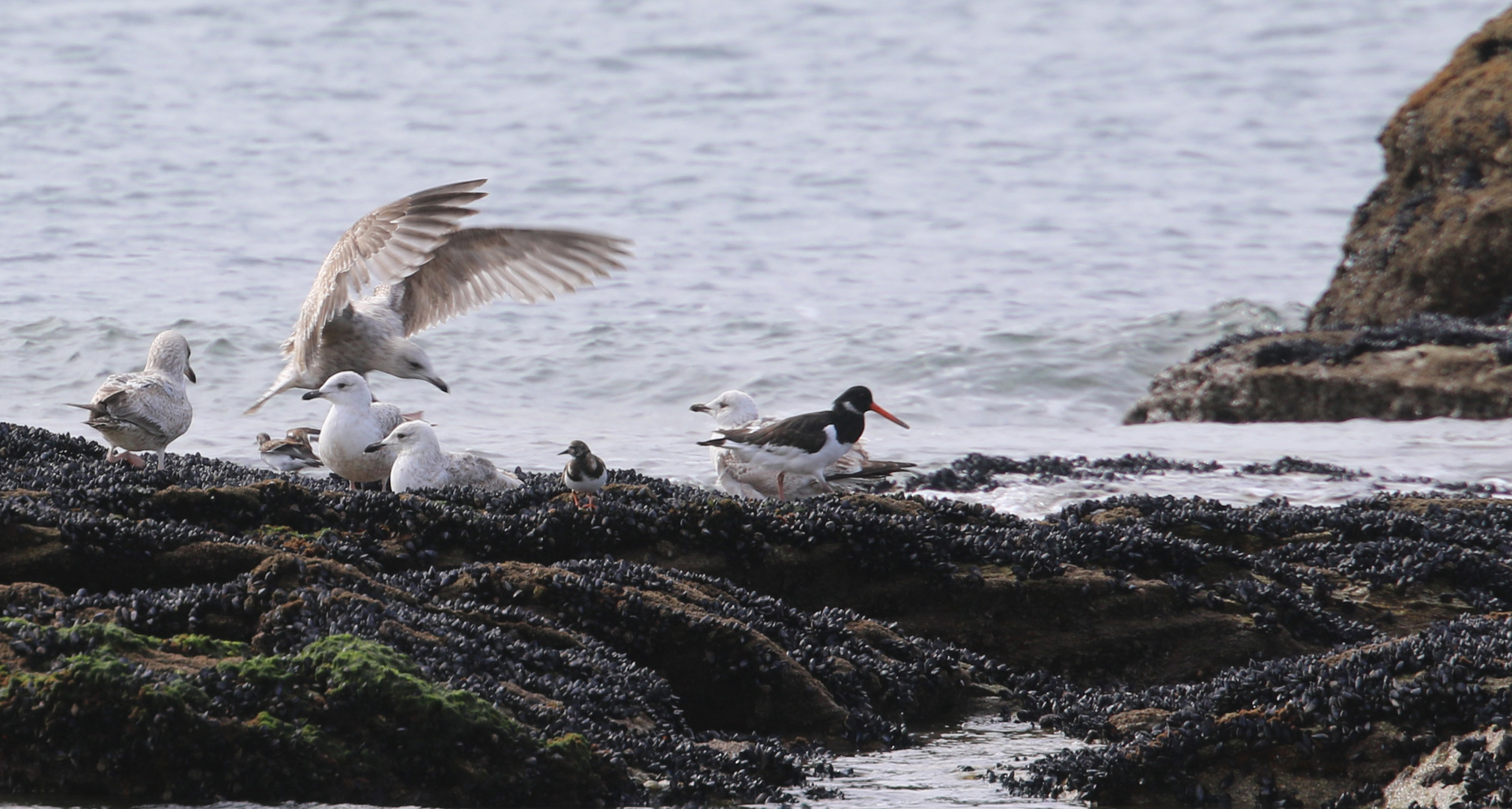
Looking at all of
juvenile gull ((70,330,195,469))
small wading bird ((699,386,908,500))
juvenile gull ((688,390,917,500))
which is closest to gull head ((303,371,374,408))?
juvenile gull ((70,330,195,469))

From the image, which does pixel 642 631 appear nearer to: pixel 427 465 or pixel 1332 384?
pixel 427 465

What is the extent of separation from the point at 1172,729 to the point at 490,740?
1.98 metres

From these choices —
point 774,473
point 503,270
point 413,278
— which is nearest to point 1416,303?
point 774,473

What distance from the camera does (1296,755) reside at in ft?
13.4

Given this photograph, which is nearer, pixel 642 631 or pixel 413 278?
pixel 642 631

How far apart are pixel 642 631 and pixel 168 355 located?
5.49 m

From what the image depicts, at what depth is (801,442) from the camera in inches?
346

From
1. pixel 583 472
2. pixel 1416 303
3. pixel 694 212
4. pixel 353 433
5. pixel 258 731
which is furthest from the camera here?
pixel 694 212

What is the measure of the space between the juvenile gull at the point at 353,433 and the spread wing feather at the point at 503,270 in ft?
8.18

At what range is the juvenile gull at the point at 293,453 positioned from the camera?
9922 millimetres

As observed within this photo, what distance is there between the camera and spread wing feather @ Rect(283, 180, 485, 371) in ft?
31.2

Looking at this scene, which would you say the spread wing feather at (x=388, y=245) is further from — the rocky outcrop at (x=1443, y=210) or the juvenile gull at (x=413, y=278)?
the rocky outcrop at (x=1443, y=210)

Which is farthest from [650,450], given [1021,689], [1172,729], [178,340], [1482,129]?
[1482,129]

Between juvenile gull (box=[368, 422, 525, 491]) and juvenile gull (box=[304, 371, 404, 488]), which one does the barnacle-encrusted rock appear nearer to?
juvenile gull (box=[368, 422, 525, 491])
